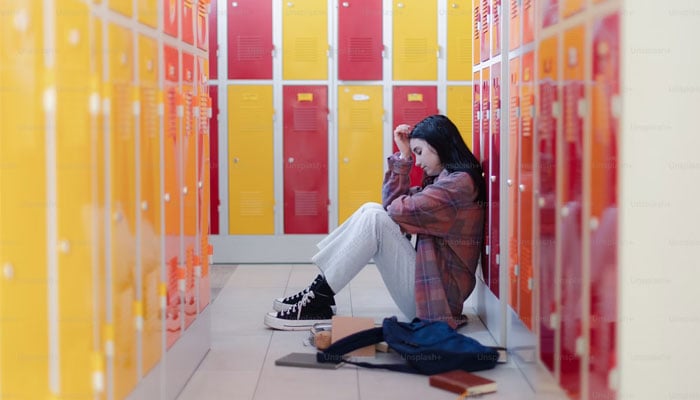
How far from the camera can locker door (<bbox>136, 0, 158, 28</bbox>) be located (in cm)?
246

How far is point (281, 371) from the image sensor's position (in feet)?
10.5

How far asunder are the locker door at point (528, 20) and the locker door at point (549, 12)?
0.31m

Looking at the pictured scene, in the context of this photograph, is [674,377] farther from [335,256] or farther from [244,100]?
[244,100]

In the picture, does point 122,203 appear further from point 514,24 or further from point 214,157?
point 214,157

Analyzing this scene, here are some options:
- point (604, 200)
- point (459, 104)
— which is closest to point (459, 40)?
point (459, 104)

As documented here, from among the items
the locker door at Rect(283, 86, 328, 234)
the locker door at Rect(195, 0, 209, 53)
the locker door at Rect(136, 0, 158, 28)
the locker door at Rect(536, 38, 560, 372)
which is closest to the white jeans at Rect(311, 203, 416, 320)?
the locker door at Rect(195, 0, 209, 53)

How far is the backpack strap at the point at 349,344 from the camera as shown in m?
3.29

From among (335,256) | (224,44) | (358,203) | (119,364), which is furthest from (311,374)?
(224,44)

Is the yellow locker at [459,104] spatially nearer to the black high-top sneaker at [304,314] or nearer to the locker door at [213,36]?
the locker door at [213,36]

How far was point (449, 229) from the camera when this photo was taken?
Answer: 3762 millimetres

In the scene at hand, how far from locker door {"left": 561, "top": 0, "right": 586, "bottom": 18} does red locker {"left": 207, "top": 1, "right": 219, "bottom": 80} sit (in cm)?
353

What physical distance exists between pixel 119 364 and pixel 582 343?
117 cm

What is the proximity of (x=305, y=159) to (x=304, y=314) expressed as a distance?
1.93 m

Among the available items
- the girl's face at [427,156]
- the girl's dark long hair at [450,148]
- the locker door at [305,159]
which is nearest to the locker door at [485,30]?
the girl's dark long hair at [450,148]
